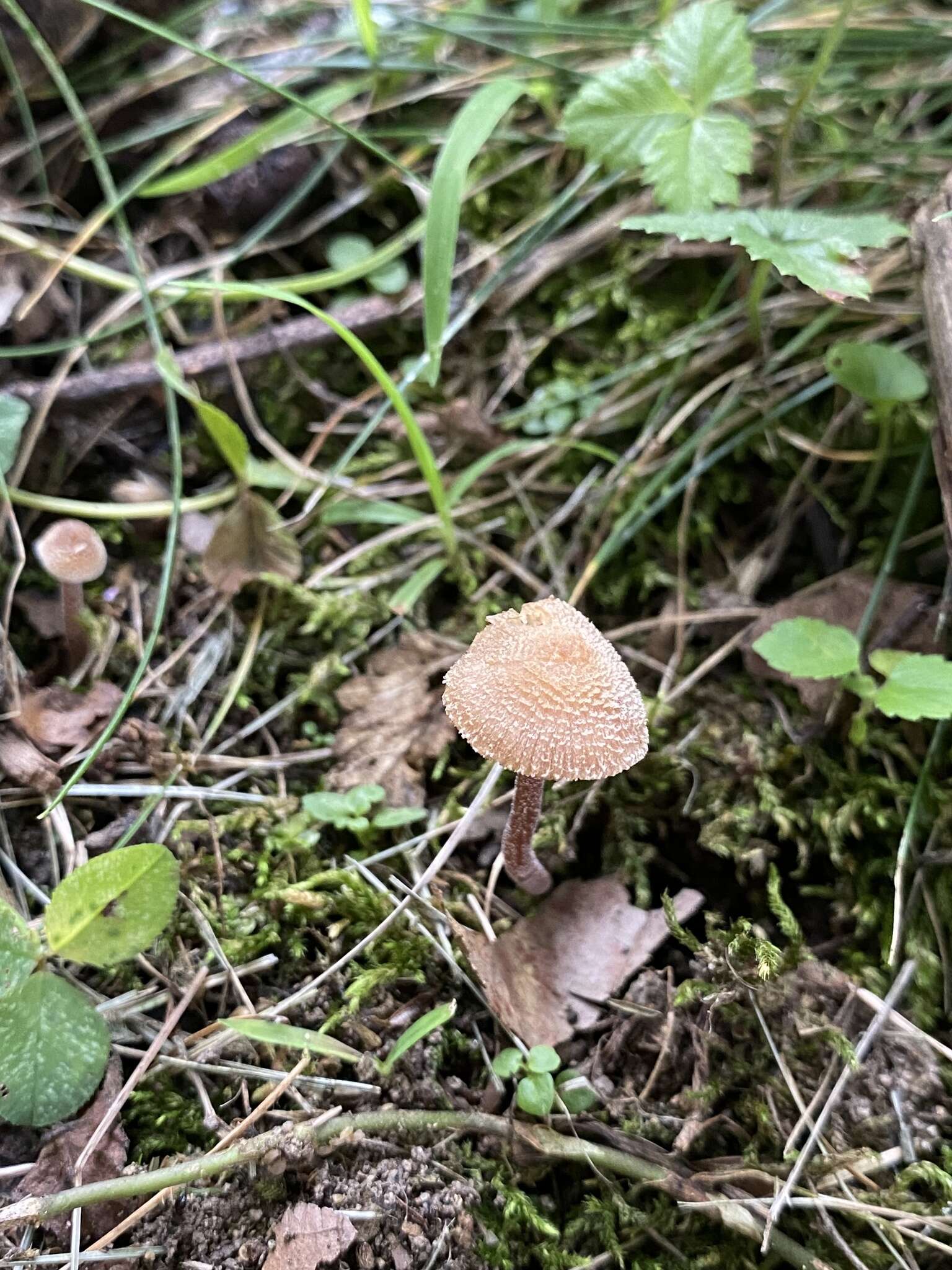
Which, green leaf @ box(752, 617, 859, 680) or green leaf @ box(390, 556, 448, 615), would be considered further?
green leaf @ box(390, 556, 448, 615)

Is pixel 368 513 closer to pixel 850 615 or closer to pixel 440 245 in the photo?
pixel 440 245

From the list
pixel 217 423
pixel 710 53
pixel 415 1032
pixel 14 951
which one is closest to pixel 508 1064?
pixel 415 1032

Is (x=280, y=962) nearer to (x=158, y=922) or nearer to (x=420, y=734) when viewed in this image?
(x=158, y=922)

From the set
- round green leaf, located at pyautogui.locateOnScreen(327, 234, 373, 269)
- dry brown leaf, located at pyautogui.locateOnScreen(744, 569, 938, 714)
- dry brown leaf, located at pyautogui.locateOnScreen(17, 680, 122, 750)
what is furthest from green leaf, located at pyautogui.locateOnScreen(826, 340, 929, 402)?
dry brown leaf, located at pyautogui.locateOnScreen(17, 680, 122, 750)

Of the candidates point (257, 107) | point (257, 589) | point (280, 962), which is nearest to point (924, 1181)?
point (280, 962)

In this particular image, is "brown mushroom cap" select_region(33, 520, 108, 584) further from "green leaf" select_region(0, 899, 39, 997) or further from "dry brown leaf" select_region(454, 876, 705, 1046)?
"dry brown leaf" select_region(454, 876, 705, 1046)

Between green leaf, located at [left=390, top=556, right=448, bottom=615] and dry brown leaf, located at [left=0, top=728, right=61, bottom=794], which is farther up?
green leaf, located at [left=390, top=556, right=448, bottom=615]
